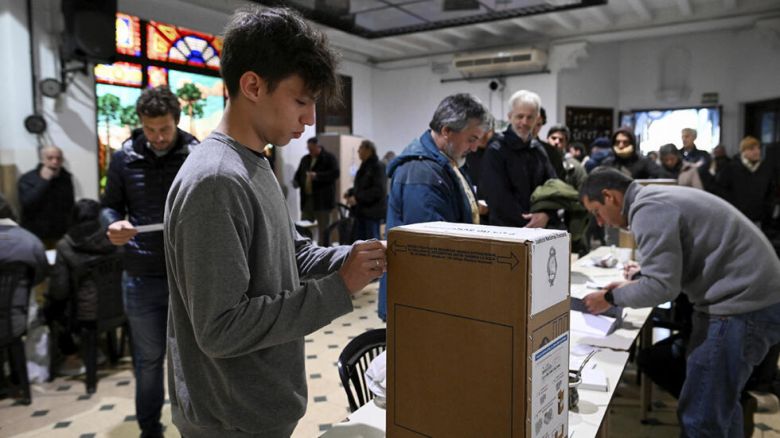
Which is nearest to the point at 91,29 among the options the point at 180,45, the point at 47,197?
the point at 47,197

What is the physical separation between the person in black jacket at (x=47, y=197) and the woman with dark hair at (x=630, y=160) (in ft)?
17.4

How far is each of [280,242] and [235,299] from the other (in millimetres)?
178

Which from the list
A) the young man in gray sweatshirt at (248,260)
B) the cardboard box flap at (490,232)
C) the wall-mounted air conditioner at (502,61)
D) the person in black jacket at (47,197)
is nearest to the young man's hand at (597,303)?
the cardboard box flap at (490,232)

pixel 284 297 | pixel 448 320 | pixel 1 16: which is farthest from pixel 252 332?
pixel 1 16

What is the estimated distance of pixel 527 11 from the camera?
6719 millimetres

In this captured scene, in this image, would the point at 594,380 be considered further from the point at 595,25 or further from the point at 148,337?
the point at 595,25

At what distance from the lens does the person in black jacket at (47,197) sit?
522 centimetres

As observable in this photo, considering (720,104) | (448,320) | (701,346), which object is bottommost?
(701,346)

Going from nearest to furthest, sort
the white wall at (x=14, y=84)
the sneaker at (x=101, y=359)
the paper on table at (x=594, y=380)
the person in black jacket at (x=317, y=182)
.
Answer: the paper on table at (x=594, y=380), the sneaker at (x=101, y=359), the white wall at (x=14, y=84), the person in black jacket at (x=317, y=182)

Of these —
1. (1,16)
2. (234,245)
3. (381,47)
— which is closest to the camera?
(234,245)

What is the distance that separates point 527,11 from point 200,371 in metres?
6.72

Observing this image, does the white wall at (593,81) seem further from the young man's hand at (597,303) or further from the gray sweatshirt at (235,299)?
the gray sweatshirt at (235,299)

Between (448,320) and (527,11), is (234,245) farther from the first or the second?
(527,11)

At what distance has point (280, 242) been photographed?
3.42ft
